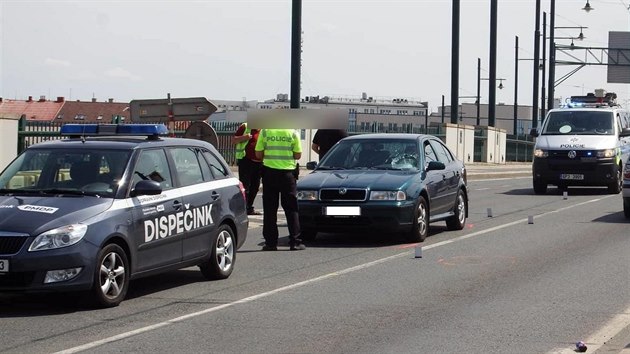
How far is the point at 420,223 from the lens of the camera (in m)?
15.7

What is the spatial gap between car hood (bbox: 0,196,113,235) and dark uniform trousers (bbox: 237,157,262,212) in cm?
970

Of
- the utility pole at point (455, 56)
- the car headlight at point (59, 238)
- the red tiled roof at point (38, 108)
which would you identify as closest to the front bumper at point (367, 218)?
the car headlight at point (59, 238)

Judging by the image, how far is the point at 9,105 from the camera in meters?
70.9

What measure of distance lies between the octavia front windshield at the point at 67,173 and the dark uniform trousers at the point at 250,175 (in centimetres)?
894

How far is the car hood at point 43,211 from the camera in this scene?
31.1 feet

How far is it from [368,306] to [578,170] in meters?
19.3

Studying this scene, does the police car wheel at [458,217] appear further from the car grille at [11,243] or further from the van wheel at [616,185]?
the van wheel at [616,185]

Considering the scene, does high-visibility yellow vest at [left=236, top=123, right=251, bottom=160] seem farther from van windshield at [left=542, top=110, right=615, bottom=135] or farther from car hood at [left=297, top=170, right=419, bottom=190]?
van windshield at [left=542, top=110, right=615, bottom=135]

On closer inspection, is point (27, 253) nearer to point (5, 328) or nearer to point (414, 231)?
point (5, 328)

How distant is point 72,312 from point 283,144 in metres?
5.34

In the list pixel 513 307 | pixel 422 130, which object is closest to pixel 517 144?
pixel 422 130

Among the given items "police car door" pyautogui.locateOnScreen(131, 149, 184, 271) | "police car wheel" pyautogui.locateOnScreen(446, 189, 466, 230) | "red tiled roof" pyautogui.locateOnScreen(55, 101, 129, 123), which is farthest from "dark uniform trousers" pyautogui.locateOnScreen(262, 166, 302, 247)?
"red tiled roof" pyautogui.locateOnScreen(55, 101, 129, 123)

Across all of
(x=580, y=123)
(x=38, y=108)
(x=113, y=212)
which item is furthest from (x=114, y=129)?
(x=38, y=108)

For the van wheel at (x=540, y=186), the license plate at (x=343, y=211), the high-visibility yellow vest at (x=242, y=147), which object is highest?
the high-visibility yellow vest at (x=242, y=147)
